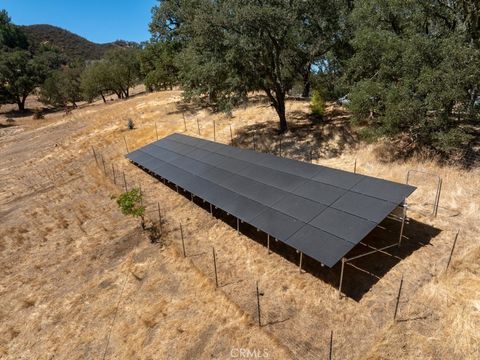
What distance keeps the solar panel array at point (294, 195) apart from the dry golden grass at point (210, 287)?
1625 millimetres

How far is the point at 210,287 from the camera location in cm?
1293

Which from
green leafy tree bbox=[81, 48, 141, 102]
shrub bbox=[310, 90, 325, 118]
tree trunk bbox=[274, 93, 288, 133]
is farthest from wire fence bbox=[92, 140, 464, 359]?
green leafy tree bbox=[81, 48, 141, 102]

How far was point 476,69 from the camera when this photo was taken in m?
17.5

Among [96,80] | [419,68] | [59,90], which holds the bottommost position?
[59,90]

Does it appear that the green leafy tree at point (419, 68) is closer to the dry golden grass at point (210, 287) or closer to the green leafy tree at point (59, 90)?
the dry golden grass at point (210, 287)

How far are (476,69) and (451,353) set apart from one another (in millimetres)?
16006

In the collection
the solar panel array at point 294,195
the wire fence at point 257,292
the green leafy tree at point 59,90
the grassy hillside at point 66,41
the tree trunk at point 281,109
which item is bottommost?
the wire fence at point 257,292

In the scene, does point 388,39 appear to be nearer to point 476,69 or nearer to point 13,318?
point 476,69

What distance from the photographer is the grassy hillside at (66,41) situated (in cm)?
Answer: 16891

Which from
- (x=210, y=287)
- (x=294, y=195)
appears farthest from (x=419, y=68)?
(x=210, y=287)

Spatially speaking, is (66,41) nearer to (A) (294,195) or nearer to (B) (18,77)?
(B) (18,77)

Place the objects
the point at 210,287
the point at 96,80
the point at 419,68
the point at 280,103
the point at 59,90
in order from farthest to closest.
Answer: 1. the point at 59,90
2. the point at 96,80
3. the point at 280,103
4. the point at 419,68
5. the point at 210,287

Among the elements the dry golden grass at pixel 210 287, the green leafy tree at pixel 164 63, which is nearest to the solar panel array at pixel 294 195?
the dry golden grass at pixel 210 287

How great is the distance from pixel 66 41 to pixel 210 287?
8467 inches
